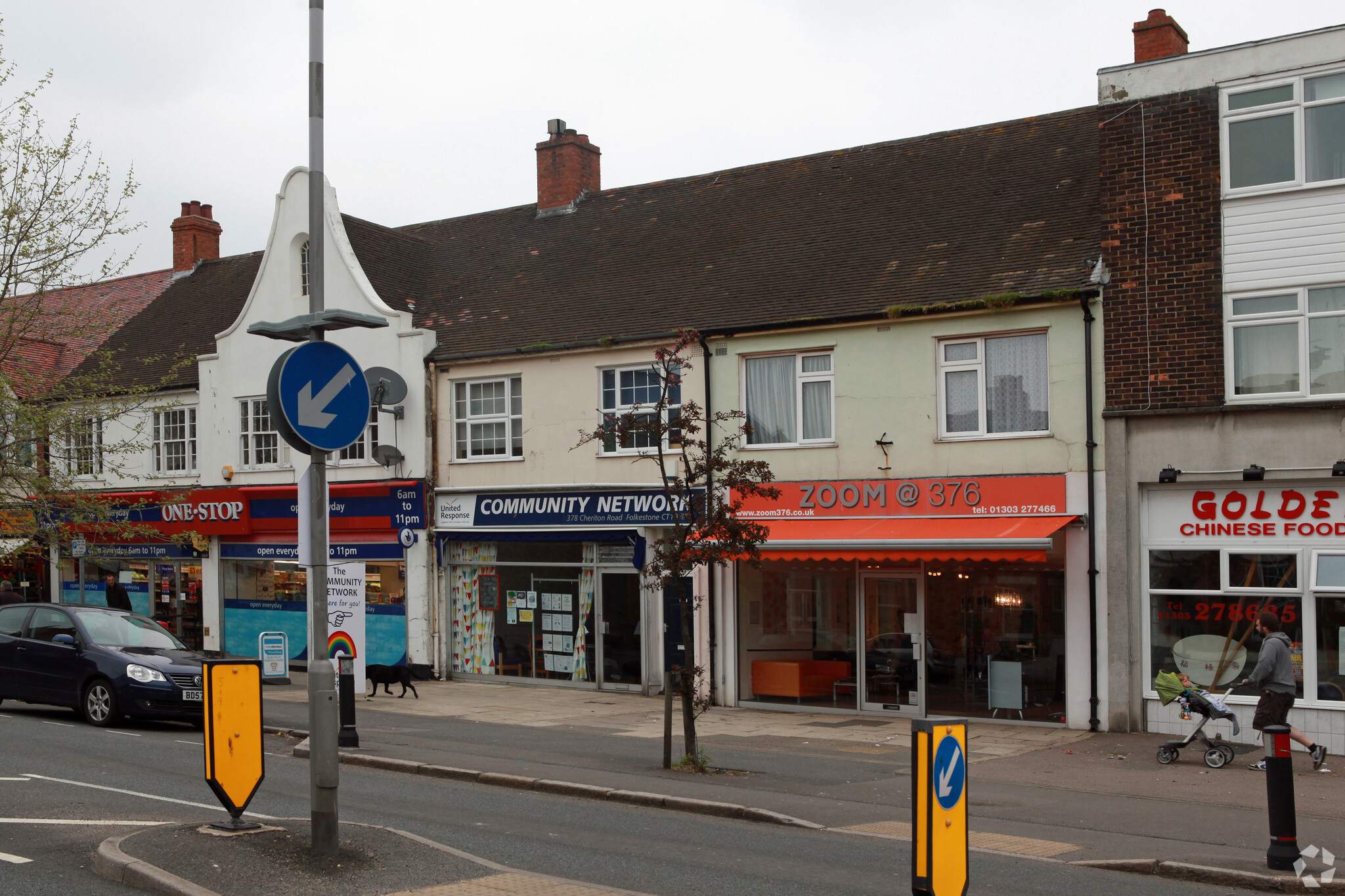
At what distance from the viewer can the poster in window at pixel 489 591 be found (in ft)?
76.2

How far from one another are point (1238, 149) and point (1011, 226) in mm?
3685

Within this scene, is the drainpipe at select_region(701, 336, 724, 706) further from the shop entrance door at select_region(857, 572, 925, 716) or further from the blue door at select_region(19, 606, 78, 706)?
the blue door at select_region(19, 606, 78, 706)

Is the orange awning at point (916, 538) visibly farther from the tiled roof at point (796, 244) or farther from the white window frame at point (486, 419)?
the white window frame at point (486, 419)

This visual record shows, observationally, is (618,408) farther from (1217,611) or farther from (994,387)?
(1217,611)

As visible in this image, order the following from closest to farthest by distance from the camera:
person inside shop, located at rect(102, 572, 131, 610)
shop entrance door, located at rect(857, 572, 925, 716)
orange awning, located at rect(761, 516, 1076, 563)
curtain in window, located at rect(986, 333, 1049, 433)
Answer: orange awning, located at rect(761, 516, 1076, 563) → curtain in window, located at rect(986, 333, 1049, 433) → shop entrance door, located at rect(857, 572, 925, 716) → person inside shop, located at rect(102, 572, 131, 610)

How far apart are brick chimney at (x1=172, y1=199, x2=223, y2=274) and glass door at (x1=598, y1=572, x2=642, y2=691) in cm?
1817

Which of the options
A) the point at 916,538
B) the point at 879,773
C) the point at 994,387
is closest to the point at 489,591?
the point at 916,538

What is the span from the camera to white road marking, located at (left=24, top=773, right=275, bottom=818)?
10.6 metres

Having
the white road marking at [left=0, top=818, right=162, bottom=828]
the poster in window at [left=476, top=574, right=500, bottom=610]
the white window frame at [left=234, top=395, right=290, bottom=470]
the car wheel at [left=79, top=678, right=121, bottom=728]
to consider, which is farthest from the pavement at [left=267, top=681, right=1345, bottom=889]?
the white window frame at [left=234, top=395, right=290, bottom=470]

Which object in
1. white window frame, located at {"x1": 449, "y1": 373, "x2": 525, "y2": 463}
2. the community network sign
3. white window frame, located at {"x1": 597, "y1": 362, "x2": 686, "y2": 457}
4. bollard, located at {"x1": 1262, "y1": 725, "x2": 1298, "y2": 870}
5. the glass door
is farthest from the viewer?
white window frame, located at {"x1": 449, "y1": 373, "x2": 525, "y2": 463}

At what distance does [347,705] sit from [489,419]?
8.65 m

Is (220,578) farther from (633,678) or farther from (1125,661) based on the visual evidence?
(1125,661)

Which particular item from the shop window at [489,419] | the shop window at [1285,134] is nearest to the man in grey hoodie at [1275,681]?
the shop window at [1285,134]

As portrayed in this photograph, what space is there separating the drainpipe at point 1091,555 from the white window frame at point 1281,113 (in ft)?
7.17
